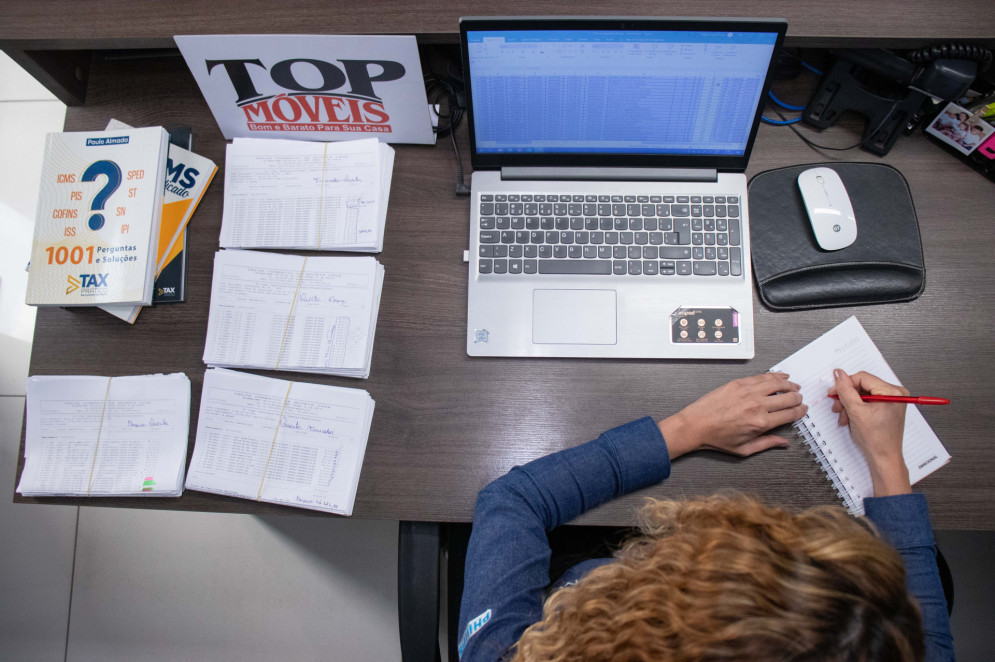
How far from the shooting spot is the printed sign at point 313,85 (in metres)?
0.76

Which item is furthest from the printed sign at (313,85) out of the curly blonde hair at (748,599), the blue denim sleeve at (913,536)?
the blue denim sleeve at (913,536)

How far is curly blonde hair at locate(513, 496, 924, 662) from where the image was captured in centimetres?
47

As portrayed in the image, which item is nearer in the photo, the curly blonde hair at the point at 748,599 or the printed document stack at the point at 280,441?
the curly blonde hair at the point at 748,599

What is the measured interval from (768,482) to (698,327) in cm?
24

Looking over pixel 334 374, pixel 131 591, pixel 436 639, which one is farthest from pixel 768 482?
pixel 131 591

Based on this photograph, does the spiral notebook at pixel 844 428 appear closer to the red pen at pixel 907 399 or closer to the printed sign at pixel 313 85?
the red pen at pixel 907 399

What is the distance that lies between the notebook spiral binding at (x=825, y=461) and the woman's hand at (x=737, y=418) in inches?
0.8

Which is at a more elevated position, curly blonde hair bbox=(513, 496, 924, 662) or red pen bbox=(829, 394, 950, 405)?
red pen bbox=(829, 394, 950, 405)

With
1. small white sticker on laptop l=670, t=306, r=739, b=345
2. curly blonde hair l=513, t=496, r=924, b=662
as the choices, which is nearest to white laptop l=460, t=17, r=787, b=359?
small white sticker on laptop l=670, t=306, r=739, b=345

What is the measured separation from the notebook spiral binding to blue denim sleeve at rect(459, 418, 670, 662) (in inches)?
8.3

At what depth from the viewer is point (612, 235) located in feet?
2.84

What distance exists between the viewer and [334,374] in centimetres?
86
